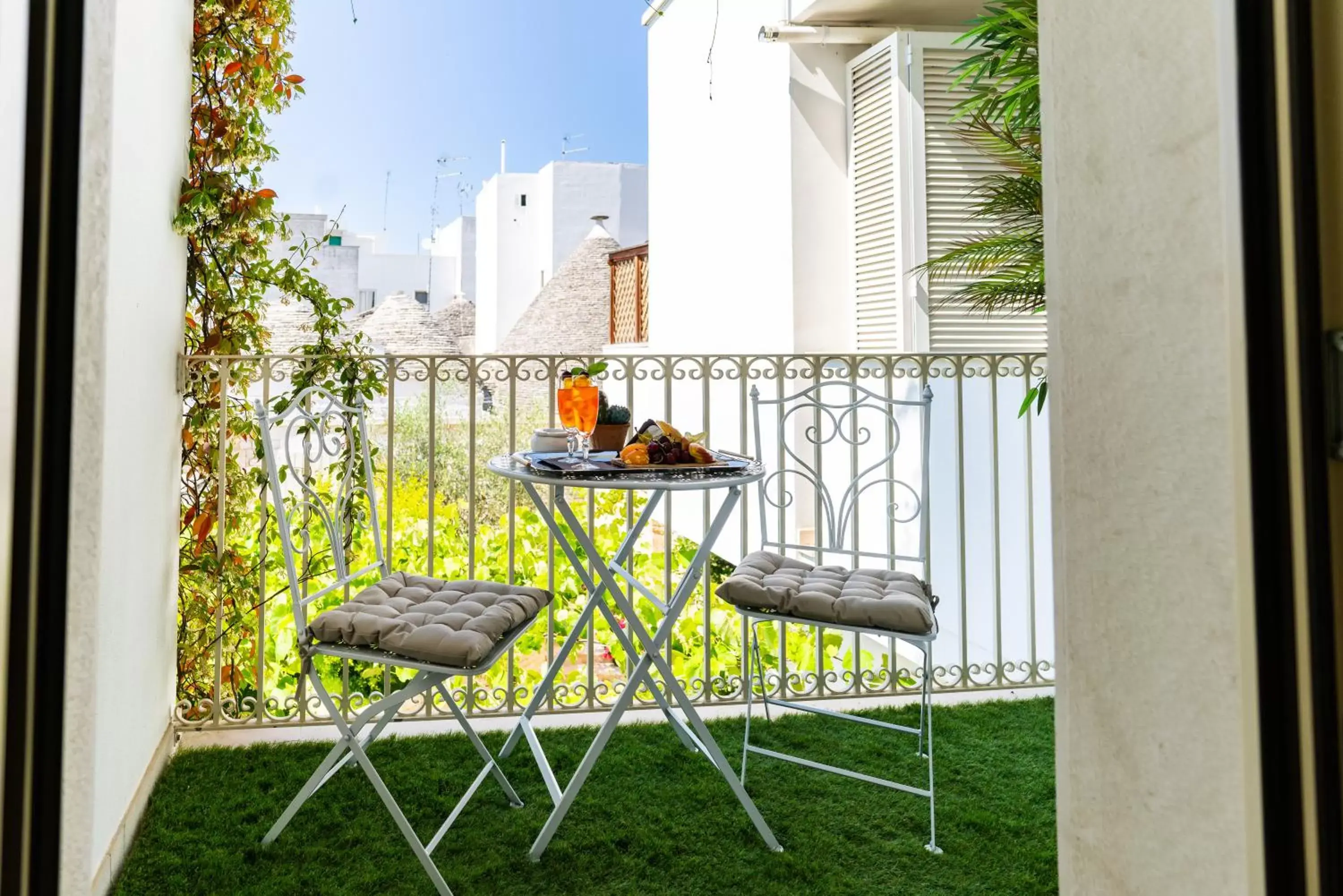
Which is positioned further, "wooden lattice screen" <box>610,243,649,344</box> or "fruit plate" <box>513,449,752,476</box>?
"wooden lattice screen" <box>610,243,649,344</box>

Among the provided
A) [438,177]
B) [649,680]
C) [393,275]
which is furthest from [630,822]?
[438,177]

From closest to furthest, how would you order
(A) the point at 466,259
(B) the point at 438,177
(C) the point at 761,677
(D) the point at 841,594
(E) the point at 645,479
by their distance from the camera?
1. (E) the point at 645,479
2. (D) the point at 841,594
3. (C) the point at 761,677
4. (A) the point at 466,259
5. (B) the point at 438,177

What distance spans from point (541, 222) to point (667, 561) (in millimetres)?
18916

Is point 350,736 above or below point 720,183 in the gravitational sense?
below

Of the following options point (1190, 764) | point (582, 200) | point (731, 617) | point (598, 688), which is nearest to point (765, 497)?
point (598, 688)

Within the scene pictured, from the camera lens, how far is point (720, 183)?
6.66m

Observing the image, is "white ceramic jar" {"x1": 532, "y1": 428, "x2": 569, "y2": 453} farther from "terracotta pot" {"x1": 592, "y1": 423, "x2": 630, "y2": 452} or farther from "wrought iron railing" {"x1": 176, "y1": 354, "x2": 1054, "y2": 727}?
"wrought iron railing" {"x1": 176, "y1": 354, "x2": 1054, "y2": 727}

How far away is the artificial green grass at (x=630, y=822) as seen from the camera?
196 centimetres

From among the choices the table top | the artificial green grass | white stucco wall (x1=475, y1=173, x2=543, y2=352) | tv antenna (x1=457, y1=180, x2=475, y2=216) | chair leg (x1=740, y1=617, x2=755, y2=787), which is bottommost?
the artificial green grass

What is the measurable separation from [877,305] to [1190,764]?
434 cm

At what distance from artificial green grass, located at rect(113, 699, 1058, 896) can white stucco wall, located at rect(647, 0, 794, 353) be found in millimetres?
3082

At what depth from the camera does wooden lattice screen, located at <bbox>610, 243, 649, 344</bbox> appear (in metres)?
10.3

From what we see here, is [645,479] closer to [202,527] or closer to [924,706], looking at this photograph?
[924,706]

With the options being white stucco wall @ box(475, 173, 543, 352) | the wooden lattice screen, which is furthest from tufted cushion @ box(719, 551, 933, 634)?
white stucco wall @ box(475, 173, 543, 352)
